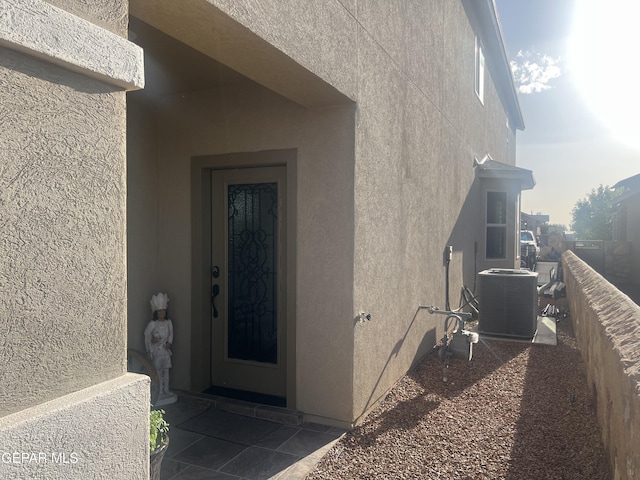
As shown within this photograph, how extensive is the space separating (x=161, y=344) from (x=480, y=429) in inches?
134

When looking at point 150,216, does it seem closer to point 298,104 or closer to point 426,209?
point 298,104

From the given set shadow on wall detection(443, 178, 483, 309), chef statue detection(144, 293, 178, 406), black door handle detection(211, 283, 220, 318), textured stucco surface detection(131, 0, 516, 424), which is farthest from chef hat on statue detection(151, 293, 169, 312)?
shadow on wall detection(443, 178, 483, 309)

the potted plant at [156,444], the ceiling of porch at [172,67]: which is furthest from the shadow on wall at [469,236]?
the potted plant at [156,444]

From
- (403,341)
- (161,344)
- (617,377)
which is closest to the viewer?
(617,377)

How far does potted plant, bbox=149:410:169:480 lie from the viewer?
2.86m

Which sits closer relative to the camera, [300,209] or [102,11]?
[102,11]

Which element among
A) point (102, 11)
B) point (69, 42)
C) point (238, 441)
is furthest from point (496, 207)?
point (69, 42)

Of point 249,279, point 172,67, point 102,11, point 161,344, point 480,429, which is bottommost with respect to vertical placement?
point 480,429

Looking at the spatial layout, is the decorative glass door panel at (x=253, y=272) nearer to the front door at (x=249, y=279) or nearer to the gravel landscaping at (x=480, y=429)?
the front door at (x=249, y=279)

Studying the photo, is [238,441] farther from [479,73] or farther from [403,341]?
[479,73]

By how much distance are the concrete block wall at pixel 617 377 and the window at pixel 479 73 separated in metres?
7.48

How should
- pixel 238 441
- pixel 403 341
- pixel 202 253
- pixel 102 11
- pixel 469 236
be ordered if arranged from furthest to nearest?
pixel 469 236 → pixel 403 341 → pixel 202 253 → pixel 238 441 → pixel 102 11

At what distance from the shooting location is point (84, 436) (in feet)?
6.26

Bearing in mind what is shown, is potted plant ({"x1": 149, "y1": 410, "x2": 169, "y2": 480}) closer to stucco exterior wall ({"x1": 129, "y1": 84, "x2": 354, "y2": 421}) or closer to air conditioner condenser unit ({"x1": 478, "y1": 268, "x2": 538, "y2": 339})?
stucco exterior wall ({"x1": 129, "y1": 84, "x2": 354, "y2": 421})
